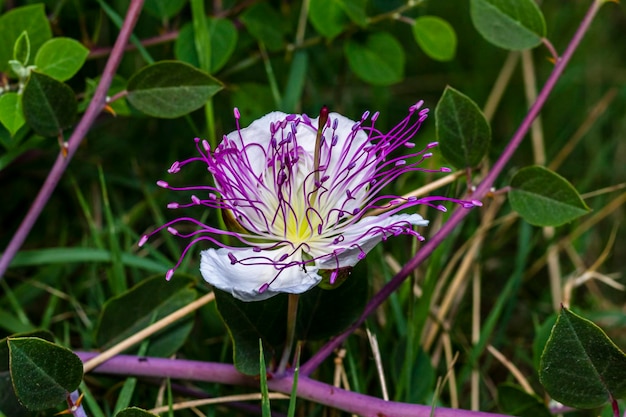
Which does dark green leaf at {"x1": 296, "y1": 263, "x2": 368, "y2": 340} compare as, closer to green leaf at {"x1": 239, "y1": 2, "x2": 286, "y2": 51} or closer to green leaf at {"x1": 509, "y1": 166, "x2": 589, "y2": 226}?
green leaf at {"x1": 509, "y1": 166, "x2": 589, "y2": 226}

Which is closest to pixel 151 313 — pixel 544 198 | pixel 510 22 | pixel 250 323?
pixel 250 323

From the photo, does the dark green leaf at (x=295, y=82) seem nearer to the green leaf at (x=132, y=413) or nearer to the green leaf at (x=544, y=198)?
the green leaf at (x=544, y=198)

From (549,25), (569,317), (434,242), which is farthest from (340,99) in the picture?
(569,317)

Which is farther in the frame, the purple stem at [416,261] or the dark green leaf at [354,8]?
the dark green leaf at [354,8]

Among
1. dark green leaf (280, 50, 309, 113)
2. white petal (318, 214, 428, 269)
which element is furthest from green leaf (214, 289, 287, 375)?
dark green leaf (280, 50, 309, 113)

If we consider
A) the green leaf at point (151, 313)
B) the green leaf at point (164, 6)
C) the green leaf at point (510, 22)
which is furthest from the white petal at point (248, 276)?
the green leaf at point (164, 6)

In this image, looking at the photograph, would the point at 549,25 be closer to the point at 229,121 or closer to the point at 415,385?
the point at 229,121

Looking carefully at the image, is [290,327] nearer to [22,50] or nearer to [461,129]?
[461,129]
